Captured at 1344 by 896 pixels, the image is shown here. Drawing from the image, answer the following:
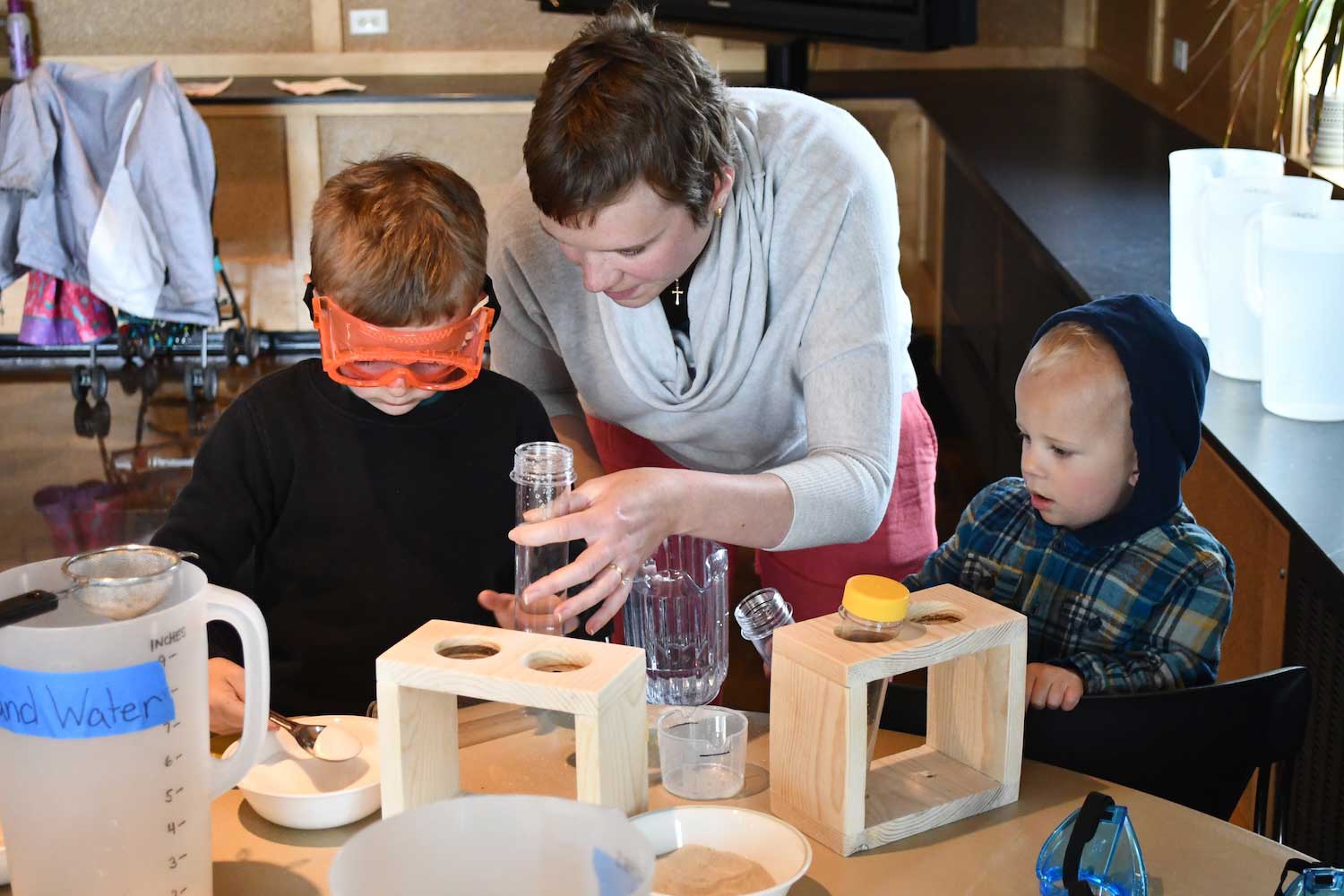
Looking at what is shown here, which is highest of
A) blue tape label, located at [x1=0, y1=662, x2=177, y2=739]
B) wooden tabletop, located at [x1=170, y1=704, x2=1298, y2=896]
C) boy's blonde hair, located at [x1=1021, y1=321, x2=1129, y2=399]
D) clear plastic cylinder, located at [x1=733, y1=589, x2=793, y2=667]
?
boy's blonde hair, located at [x1=1021, y1=321, x2=1129, y2=399]

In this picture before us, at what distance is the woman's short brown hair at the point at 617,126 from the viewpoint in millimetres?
1439

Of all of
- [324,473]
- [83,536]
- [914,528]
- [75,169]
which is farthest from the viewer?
[75,169]

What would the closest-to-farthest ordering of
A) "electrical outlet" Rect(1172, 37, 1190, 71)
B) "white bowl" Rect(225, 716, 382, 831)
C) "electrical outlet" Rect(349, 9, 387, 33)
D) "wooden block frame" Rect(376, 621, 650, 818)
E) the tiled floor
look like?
"wooden block frame" Rect(376, 621, 650, 818) < "white bowl" Rect(225, 716, 382, 831) < the tiled floor < "electrical outlet" Rect(1172, 37, 1190, 71) < "electrical outlet" Rect(349, 9, 387, 33)

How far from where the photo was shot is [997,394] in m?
4.02

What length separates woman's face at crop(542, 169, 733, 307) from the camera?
1477 mm

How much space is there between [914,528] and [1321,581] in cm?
61

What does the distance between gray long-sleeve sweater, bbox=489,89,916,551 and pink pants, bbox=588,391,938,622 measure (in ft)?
0.50

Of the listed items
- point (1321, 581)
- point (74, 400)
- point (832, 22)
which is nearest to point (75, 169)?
point (74, 400)

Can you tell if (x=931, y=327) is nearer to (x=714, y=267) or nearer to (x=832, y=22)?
(x=832, y=22)

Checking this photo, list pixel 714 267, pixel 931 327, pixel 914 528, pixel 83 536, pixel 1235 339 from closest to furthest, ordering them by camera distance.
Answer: pixel 714 267 < pixel 914 528 < pixel 1235 339 < pixel 83 536 < pixel 931 327

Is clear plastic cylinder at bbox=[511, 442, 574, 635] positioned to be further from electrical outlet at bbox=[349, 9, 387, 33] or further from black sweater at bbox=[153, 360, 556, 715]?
electrical outlet at bbox=[349, 9, 387, 33]

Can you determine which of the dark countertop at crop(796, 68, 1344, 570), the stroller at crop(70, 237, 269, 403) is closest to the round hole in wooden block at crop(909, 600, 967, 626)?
the dark countertop at crop(796, 68, 1344, 570)

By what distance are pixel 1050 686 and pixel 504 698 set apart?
59cm

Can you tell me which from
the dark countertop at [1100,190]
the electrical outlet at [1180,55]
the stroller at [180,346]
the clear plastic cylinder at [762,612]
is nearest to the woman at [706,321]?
the clear plastic cylinder at [762,612]
